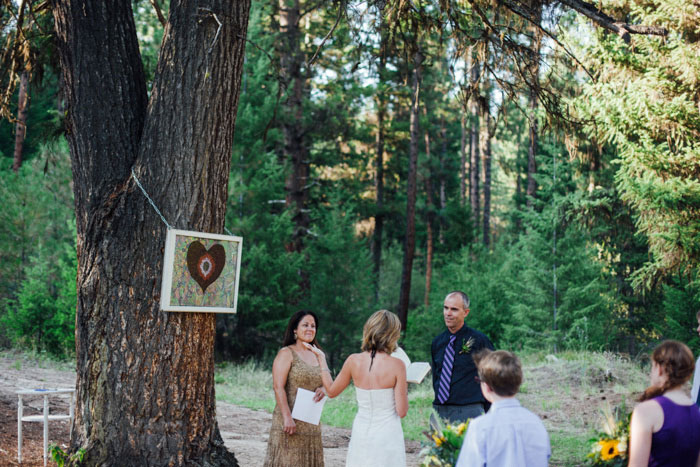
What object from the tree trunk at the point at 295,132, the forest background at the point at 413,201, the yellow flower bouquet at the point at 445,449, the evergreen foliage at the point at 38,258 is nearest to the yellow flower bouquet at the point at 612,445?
the yellow flower bouquet at the point at 445,449

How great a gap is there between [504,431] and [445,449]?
0.87m

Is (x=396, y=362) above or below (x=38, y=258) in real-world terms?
below

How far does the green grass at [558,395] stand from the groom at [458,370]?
13.4 ft

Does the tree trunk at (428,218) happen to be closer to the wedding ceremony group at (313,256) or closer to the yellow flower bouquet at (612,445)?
the wedding ceremony group at (313,256)

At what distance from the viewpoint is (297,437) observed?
573cm

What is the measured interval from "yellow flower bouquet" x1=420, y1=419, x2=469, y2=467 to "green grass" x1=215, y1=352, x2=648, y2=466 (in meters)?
5.50

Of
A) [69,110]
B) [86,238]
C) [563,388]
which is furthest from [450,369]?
[563,388]

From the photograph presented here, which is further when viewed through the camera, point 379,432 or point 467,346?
point 467,346

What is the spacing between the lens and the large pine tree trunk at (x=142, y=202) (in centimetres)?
536

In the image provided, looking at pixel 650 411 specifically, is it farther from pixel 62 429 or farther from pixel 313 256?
pixel 313 256

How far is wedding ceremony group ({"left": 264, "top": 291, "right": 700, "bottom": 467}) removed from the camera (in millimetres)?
3385

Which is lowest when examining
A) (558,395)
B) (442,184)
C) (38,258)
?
(558,395)

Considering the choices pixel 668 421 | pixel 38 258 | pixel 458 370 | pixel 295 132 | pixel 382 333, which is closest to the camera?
pixel 668 421

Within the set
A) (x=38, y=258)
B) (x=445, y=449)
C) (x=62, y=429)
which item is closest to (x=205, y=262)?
(x=445, y=449)
